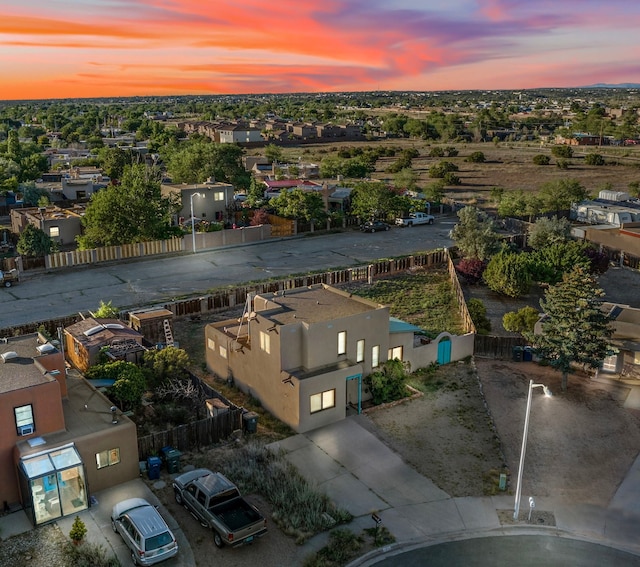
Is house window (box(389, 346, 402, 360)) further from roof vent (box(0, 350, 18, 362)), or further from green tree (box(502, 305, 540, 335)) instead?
roof vent (box(0, 350, 18, 362))

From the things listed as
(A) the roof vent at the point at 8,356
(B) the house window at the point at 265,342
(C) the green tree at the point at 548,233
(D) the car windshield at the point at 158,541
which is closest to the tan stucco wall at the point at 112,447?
(D) the car windshield at the point at 158,541

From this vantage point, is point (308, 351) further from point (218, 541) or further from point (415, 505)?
point (218, 541)

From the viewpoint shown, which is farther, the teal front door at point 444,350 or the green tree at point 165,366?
the teal front door at point 444,350

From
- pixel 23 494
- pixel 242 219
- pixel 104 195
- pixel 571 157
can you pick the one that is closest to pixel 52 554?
pixel 23 494

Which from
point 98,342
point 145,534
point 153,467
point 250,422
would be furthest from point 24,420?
point 98,342

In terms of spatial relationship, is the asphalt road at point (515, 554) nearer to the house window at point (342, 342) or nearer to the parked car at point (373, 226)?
the house window at point (342, 342)

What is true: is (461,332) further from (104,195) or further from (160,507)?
(104,195)
